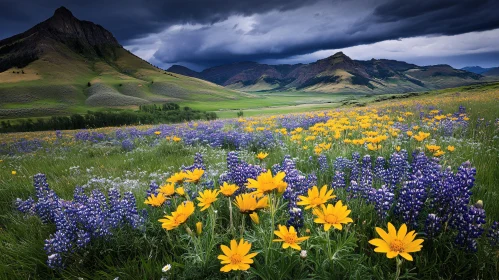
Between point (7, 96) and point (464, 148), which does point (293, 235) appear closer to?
point (464, 148)

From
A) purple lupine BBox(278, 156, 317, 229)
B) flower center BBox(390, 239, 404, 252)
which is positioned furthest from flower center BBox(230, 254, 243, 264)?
flower center BBox(390, 239, 404, 252)

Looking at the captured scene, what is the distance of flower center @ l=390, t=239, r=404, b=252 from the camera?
150 cm

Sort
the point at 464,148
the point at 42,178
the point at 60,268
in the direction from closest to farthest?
the point at 60,268
the point at 42,178
the point at 464,148

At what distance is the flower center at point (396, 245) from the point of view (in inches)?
58.9

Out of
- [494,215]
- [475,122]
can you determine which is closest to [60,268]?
[494,215]

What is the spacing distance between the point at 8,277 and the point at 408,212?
13.1ft

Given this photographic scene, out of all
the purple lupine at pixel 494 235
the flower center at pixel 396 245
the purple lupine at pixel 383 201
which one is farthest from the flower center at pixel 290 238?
the purple lupine at pixel 494 235

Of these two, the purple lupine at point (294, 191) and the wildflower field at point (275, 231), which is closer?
the wildflower field at point (275, 231)

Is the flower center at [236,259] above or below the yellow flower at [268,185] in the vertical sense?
below

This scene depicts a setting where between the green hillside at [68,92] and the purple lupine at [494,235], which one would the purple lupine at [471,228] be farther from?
the green hillside at [68,92]

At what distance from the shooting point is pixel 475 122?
28.6 ft

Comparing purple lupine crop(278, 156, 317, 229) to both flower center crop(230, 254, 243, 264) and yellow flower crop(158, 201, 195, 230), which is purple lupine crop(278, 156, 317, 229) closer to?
flower center crop(230, 254, 243, 264)

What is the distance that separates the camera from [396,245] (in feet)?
4.93

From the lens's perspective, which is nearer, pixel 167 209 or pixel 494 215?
pixel 494 215
